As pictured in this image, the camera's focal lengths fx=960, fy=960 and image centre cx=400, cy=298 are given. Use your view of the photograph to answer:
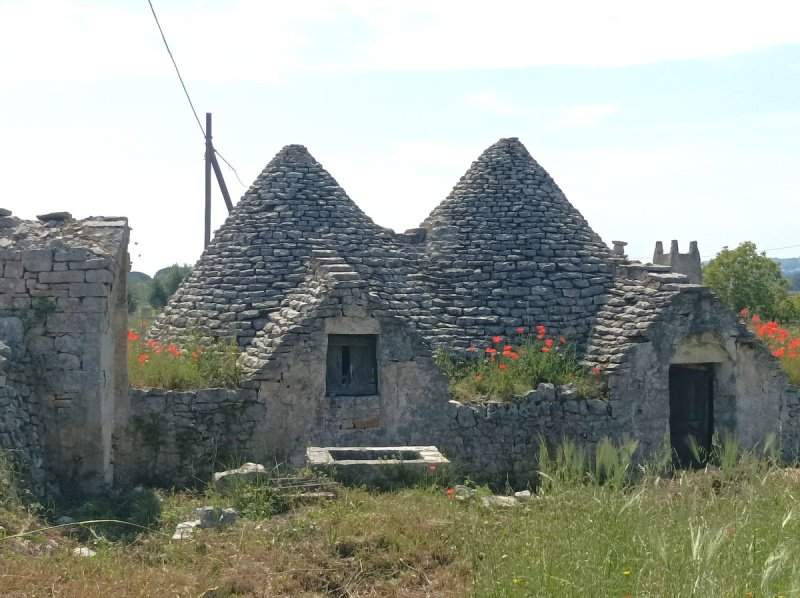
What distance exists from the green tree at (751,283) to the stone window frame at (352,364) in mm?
14419

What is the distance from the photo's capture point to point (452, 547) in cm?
670

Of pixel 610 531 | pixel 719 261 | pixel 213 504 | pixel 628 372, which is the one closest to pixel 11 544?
pixel 213 504

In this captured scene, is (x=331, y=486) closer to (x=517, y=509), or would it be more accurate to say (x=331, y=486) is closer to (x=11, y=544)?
(x=517, y=509)

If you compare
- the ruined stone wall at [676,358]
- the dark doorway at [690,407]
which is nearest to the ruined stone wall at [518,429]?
the ruined stone wall at [676,358]

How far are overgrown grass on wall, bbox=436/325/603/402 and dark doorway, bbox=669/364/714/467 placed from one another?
1582 millimetres

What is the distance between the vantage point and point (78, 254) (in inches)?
357

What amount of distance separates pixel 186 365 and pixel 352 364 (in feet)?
6.35

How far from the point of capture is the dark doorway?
41.0 feet

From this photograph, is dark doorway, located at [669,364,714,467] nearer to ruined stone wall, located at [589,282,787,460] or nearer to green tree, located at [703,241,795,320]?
ruined stone wall, located at [589,282,787,460]

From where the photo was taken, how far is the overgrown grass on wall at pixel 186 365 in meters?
10.4

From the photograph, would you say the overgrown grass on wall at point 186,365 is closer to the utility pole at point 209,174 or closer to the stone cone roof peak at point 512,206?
the stone cone roof peak at point 512,206

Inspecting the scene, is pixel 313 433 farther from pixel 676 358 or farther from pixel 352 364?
pixel 676 358

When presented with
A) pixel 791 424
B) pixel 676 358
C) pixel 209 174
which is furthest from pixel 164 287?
pixel 791 424

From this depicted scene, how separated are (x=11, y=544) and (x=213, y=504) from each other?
6.02ft
